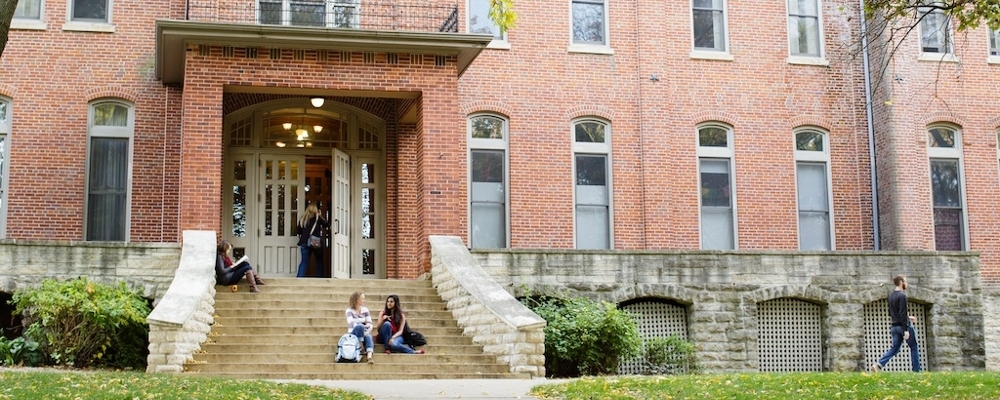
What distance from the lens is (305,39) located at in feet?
61.7

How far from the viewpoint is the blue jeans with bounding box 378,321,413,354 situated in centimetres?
1566

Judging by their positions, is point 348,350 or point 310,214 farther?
point 310,214

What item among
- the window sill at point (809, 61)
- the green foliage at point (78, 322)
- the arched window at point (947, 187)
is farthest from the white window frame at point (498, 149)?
the arched window at point (947, 187)

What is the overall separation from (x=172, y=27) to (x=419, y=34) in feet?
12.1

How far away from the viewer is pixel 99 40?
21438 millimetres

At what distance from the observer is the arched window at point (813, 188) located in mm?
23562

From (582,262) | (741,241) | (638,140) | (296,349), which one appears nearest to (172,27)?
(296,349)

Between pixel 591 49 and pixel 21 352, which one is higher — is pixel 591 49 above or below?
above

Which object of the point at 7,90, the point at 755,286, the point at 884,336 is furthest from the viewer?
the point at 7,90

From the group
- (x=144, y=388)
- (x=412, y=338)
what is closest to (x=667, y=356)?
(x=412, y=338)

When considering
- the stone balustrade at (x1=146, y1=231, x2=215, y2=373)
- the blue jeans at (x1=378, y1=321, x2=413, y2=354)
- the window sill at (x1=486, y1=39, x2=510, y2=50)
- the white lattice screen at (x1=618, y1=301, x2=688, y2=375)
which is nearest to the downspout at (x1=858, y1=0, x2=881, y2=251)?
the white lattice screen at (x1=618, y1=301, x2=688, y2=375)

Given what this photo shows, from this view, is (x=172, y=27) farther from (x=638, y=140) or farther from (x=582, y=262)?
(x=638, y=140)

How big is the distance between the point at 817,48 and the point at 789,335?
6727mm

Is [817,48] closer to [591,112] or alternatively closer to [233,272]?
[591,112]
